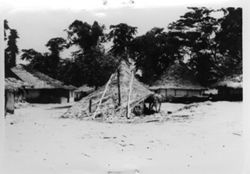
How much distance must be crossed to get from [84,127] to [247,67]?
140cm

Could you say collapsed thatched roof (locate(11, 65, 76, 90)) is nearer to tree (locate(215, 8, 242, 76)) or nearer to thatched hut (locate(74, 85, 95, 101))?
thatched hut (locate(74, 85, 95, 101))

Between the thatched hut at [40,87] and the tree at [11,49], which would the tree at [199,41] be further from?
the tree at [11,49]

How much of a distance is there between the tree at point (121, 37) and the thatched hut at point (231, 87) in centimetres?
81

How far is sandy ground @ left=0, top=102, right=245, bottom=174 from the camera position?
363cm

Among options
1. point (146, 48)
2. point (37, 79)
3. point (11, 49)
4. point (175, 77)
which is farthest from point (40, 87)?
point (175, 77)

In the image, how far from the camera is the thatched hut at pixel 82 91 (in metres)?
4.01

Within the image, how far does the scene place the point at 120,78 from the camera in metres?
4.17

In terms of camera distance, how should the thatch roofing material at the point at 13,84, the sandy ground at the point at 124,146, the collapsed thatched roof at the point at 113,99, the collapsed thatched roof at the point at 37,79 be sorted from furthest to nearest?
the collapsed thatched roof at the point at 113,99 < the collapsed thatched roof at the point at 37,79 < the thatch roofing material at the point at 13,84 < the sandy ground at the point at 124,146

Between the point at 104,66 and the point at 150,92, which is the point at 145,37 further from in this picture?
the point at 150,92

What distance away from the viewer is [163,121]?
4184 mm

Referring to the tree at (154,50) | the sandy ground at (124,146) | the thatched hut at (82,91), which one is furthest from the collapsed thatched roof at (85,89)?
the tree at (154,50)

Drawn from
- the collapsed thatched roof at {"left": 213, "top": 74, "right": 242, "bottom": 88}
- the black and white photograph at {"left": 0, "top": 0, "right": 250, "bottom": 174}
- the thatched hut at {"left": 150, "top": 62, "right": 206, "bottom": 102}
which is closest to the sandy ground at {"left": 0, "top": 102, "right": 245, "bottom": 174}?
the black and white photograph at {"left": 0, "top": 0, "right": 250, "bottom": 174}

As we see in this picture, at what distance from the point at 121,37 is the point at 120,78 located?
0.49m

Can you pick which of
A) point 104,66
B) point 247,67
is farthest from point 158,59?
point 247,67
